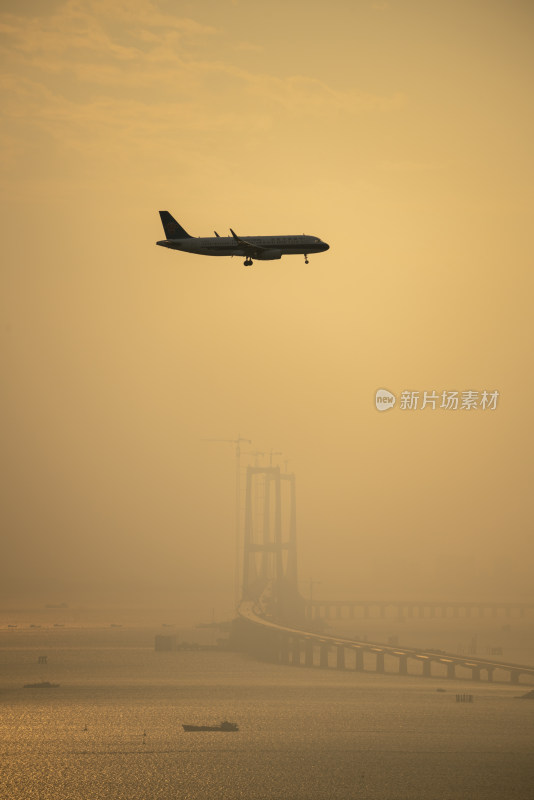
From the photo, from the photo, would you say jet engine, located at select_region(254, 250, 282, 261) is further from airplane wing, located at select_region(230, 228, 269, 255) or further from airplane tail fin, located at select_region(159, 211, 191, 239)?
airplane tail fin, located at select_region(159, 211, 191, 239)

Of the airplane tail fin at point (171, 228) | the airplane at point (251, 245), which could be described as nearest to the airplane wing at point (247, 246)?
the airplane at point (251, 245)

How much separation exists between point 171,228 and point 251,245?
24.7 metres

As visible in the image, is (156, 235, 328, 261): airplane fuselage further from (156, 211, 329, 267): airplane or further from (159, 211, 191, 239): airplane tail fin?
(159, 211, 191, 239): airplane tail fin

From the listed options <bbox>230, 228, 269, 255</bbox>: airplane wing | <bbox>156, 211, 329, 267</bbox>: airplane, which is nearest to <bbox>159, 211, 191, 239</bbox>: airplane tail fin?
<bbox>156, 211, 329, 267</bbox>: airplane

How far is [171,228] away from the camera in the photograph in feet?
535

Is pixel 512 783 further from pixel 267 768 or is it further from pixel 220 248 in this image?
pixel 220 248

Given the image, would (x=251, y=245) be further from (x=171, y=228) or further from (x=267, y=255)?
(x=171, y=228)

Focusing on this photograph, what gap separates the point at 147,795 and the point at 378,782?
3627 centimetres

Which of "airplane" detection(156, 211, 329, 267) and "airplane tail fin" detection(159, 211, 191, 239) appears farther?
"airplane tail fin" detection(159, 211, 191, 239)

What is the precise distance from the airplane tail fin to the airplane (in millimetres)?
9540

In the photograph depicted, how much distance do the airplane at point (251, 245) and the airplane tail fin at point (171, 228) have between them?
9.54 m

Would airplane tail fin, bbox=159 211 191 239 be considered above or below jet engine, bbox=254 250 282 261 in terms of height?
above

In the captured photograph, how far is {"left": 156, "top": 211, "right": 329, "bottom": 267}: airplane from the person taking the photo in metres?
142

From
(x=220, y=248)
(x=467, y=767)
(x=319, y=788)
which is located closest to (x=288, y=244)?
(x=220, y=248)
